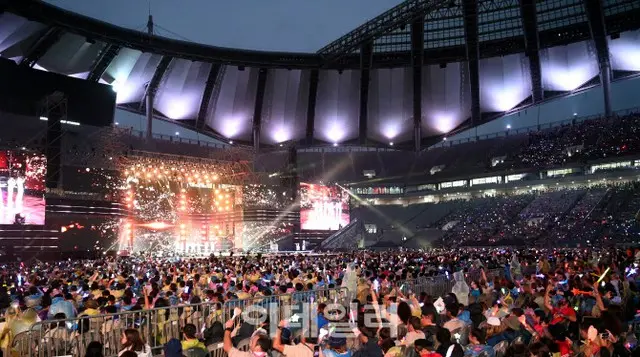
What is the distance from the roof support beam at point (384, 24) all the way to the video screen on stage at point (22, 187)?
2354cm

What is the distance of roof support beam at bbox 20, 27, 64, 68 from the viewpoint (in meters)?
40.1

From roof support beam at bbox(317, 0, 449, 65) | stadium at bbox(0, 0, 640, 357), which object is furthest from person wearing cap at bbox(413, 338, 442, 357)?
roof support beam at bbox(317, 0, 449, 65)

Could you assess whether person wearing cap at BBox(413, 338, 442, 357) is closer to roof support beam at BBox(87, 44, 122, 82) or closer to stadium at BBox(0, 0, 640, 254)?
stadium at BBox(0, 0, 640, 254)

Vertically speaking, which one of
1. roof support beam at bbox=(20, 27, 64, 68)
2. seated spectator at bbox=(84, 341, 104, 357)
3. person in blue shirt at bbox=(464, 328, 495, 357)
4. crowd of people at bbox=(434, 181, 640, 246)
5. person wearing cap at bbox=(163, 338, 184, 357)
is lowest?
person in blue shirt at bbox=(464, 328, 495, 357)

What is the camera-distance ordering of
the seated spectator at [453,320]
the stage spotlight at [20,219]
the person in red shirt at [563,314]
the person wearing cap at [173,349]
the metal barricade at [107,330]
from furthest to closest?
the stage spotlight at [20,219] < the person in red shirt at [563,314] < the seated spectator at [453,320] < the metal barricade at [107,330] < the person wearing cap at [173,349]

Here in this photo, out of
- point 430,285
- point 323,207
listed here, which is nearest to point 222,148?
point 323,207

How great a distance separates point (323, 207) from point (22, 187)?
Result: 25.0 m

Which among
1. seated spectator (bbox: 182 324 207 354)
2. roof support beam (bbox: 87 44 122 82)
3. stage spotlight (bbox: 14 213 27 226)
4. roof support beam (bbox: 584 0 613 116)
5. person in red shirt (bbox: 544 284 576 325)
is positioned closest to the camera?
seated spectator (bbox: 182 324 207 354)

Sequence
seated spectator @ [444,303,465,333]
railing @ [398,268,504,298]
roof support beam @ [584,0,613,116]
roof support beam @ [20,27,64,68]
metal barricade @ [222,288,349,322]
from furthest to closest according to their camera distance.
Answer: roof support beam @ [584,0,613,116]
roof support beam @ [20,27,64,68]
railing @ [398,268,504,298]
metal barricade @ [222,288,349,322]
seated spectator @ [444,303,465,333]

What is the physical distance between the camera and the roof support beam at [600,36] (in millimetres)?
42344

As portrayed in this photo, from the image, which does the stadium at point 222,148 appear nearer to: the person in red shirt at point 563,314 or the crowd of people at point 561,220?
the crowd of people at point 561,220

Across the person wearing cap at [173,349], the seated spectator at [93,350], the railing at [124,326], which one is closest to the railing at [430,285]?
the railing at [124,326]

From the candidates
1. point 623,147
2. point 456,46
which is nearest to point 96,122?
point 456,46

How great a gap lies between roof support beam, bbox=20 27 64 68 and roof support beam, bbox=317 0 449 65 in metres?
20.7
